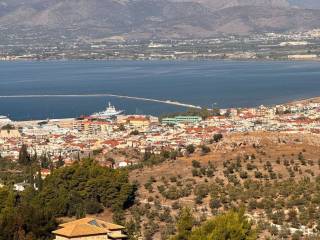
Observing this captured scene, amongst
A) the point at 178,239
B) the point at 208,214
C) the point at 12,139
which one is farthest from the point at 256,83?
the point at 178,239

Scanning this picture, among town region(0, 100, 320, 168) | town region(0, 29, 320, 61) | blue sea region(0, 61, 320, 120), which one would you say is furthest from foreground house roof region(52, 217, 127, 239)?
town region(0, 29, 320, 61)

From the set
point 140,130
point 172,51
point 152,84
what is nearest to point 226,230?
point 140,130

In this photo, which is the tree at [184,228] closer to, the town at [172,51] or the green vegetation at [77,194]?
the green vegetation at [77,194]

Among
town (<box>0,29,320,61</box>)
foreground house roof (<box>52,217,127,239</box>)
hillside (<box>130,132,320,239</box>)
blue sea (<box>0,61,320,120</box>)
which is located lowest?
town (<box>0,29,320,61</box>)

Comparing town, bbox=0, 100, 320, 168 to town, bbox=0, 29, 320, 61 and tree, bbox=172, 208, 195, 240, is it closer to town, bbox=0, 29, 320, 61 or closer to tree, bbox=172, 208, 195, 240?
tree, bbox=172, 208, 195, 240

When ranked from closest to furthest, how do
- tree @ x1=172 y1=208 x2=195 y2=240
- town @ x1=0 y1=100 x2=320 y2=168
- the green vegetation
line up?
tree @ x1=172 y1=208 x2=195 y2=240 → the green vegetation → town @ x1=0 y1=100 x2=320 y2=168

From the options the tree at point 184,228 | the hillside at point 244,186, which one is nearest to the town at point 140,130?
the hillside at point 244,186

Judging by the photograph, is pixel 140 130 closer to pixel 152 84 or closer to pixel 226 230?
pixel 226 230
